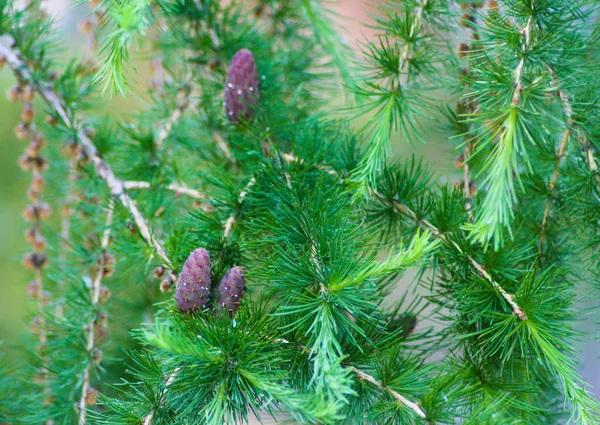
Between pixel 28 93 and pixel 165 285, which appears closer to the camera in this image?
pixel 165 285

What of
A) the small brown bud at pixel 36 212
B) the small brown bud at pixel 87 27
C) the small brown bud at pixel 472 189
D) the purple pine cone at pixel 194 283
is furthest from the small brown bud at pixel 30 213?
the small brown bud at pixel 472 189

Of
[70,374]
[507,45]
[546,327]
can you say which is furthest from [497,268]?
[70,374]

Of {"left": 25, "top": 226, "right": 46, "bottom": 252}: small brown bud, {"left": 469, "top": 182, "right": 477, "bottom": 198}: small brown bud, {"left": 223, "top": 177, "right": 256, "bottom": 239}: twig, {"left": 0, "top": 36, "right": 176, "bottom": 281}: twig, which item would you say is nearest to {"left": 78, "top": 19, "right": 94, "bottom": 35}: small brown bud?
{"left": 0, "top": 36, "right": 176, "bottom": 281}: twig

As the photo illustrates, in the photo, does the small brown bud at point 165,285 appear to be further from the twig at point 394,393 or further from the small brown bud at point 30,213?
the small brown bud at point 30,213

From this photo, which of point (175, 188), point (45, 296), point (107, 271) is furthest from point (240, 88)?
point (45, 296)

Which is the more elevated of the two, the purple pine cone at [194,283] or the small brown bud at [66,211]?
the purple pine cone at [194,283]

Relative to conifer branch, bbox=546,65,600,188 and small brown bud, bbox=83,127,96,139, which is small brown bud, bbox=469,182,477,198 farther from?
small brown bud, bbox=83,127,96,139

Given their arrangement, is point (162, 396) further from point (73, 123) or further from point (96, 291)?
point (73, 123)
